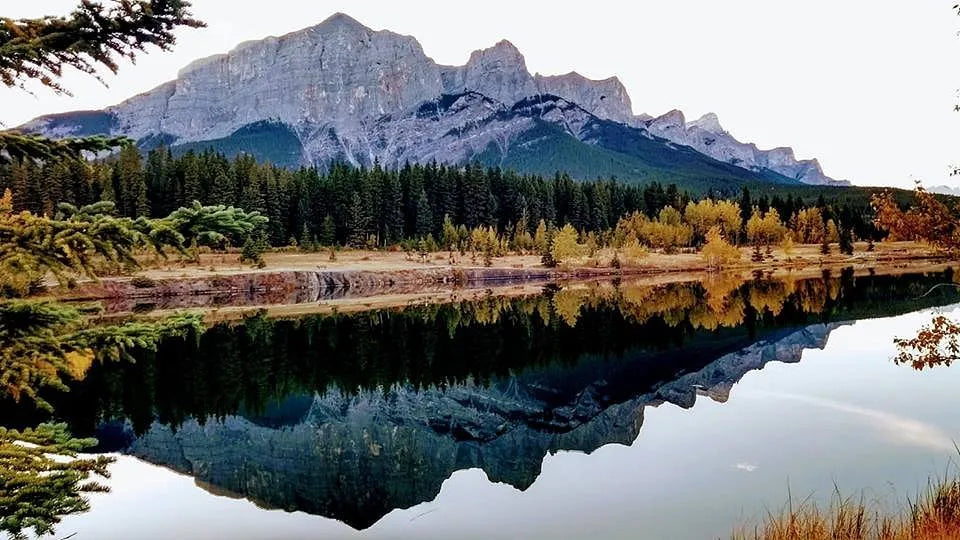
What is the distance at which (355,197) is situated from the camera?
122 m

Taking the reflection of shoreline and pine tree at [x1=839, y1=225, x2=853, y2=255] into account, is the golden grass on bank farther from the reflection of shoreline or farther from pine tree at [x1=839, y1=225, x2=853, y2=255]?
pine tree at [x1=839, y1=225, x2=853, y2=255]

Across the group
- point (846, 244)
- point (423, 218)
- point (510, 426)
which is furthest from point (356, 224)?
point (510, 426)

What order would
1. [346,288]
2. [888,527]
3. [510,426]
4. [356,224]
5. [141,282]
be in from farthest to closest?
[356,224]
[346,288]
[141,282]
[510,426]
[888,527]

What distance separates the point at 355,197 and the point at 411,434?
9934cm

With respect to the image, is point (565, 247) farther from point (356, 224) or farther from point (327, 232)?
point (327, 232)

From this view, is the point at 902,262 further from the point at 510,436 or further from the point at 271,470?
the point at 271,470

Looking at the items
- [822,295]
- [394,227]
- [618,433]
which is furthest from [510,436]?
[394,227]

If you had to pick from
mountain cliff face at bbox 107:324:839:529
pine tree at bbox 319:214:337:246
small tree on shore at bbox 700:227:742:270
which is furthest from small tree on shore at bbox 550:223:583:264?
mountain cliff face at bbox 107:324:839:529

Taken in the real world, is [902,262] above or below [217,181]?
below

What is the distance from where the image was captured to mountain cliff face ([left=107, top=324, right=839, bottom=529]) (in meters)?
20.3

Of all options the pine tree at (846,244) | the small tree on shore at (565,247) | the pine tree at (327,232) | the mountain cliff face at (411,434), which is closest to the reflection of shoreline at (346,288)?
the small tree on shore at (565,247)

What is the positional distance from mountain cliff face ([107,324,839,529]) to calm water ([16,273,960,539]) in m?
0.13

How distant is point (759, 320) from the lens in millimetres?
53688

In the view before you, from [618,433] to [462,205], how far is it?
11879cm
